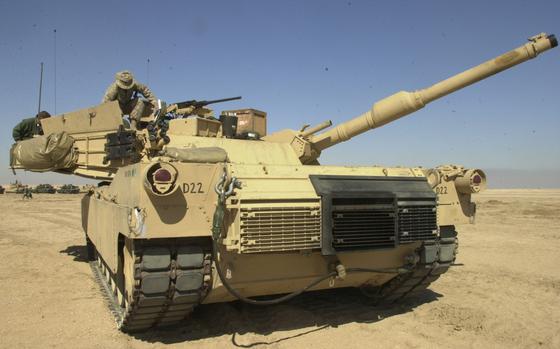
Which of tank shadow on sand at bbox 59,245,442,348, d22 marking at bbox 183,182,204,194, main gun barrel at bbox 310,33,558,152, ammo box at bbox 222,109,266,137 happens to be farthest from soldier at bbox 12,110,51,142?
d22 marking at bbox 183,182,204,194

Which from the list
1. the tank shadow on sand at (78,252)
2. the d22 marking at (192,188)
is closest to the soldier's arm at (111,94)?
the tank shadow on sand at (78,252)

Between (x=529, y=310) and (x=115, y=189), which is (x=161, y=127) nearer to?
(x=115, y=189)

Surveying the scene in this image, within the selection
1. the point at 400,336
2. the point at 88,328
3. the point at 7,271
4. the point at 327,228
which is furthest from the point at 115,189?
the point at 7,271

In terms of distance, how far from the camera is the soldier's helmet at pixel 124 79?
8.62m

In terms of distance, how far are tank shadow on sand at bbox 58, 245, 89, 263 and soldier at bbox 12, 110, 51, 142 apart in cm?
310

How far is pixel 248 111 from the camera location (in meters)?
9.34

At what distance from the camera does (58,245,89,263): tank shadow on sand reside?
11.4m

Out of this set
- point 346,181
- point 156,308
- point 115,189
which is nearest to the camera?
point 156,308

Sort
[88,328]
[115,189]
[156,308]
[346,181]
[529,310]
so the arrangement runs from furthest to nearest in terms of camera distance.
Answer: [529,310], [115,189], [88,328], [346,181], [156,308]

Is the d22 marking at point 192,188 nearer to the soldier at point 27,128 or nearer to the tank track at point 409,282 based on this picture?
the tank track at point 409,282

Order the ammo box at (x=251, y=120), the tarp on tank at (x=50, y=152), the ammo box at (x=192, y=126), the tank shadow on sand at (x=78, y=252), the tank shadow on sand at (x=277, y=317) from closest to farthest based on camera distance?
the tank shadow on sand at (x=277, y=317) < the ammo box at (x=192, y=126) < the tarp on tank at (x=50, y=152) < the ammo box at (x=251, y=120) < the tank shadow on sand at (x=78, y=252)

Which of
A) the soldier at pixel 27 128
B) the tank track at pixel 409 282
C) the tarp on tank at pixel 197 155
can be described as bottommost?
the tank track at pixel 409 282

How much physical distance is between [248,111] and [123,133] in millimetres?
2931

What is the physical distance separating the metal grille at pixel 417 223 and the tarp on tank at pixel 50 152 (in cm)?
604
